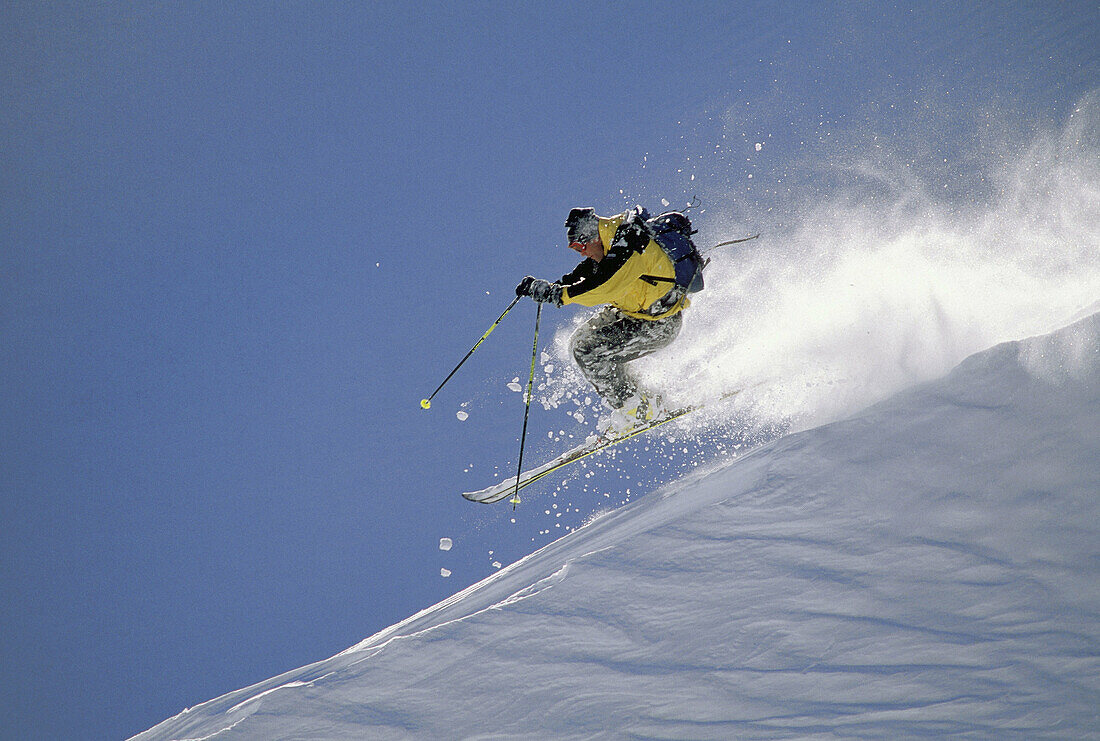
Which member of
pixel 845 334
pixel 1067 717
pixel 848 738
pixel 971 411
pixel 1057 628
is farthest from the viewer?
pixel 845 334

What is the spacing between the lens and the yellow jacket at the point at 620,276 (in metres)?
5.66

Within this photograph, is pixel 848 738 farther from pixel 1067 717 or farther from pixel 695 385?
pixel 695 385

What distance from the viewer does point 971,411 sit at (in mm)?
4414

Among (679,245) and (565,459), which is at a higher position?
(679,245)

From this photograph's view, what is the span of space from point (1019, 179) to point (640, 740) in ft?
31.3

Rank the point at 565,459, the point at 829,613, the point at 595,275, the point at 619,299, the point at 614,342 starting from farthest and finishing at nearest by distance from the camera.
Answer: the point at 565,459
the point at 614,342
the point at 619,299
the point at 595,275
the point at 829,613

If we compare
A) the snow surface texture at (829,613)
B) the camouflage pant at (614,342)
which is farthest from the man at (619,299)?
the snow surface texture at (829,613)

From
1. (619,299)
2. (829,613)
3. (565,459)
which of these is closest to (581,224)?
(619,299)

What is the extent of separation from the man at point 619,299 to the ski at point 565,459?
100 mm

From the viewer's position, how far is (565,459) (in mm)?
7379

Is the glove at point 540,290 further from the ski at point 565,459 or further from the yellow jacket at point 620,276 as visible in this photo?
the ski at point 565,459

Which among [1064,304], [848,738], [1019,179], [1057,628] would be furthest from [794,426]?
[1019,179]

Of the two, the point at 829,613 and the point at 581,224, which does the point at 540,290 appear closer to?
the point at 581,224

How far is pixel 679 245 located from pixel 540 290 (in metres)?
1.41
